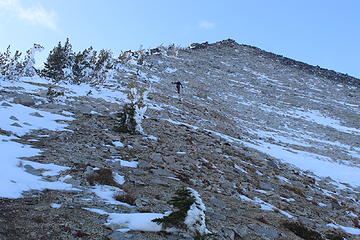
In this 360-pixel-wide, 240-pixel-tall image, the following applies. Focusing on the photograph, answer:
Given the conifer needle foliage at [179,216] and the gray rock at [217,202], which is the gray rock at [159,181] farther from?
the conifer needle foliage at [179,216]

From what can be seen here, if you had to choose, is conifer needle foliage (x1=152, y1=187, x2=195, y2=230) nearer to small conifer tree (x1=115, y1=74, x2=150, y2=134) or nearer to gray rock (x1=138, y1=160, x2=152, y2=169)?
gray rock (x1=138, y1=160, x2=152, y2=169)

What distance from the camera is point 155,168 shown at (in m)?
10.6

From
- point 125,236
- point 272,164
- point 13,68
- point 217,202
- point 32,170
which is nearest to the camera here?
point 125,236

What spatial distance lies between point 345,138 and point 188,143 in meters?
23.3

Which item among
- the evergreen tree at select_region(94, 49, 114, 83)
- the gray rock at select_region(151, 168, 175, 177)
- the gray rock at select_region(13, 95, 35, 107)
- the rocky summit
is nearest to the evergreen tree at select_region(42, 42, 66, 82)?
the evergreen tree at select_region(94, 49, 114, 83)

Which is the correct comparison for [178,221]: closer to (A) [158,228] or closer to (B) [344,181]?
(A) [158,228]

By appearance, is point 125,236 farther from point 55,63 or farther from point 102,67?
point 55,63

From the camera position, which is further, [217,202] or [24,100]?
[24,100]

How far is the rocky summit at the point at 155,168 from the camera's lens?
254 inches

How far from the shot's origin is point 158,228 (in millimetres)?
6066

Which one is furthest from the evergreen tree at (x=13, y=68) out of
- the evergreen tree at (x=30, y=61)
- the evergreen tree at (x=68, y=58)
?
the evergreen tree at (x=68, y=58)

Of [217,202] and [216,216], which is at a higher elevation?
[216,216]

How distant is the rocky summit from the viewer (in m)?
6.45

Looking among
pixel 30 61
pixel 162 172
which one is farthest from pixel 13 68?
pixel 162 172
